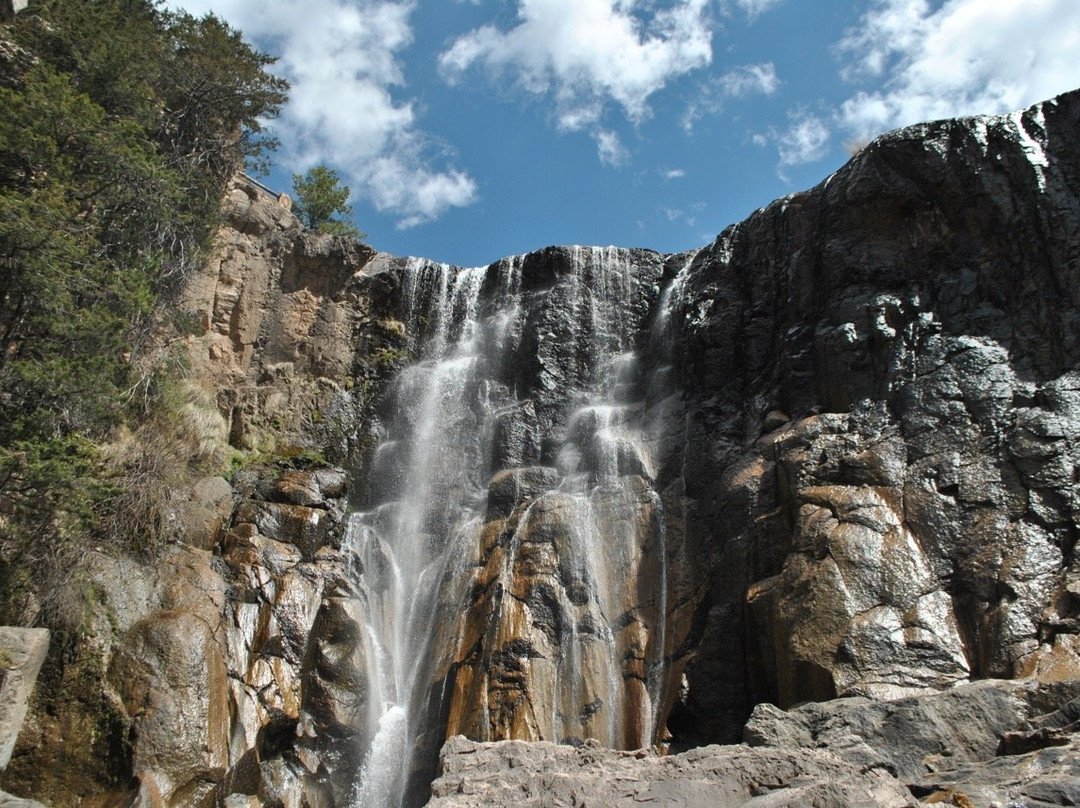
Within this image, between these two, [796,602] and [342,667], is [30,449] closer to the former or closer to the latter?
[342,667]

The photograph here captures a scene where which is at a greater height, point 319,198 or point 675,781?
point 319,198

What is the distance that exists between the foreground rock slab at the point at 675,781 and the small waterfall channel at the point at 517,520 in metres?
6.02

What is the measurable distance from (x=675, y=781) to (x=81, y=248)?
12.6 meters

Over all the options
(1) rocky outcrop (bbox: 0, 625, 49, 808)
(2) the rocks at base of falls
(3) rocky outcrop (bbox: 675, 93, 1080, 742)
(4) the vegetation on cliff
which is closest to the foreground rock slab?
(2) the rocks at base of falls

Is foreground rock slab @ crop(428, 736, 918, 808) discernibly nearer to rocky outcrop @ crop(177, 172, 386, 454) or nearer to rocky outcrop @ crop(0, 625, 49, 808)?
rocky outcrop @ crop(0, 625, 49, 808)

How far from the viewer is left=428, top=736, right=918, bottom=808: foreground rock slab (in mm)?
6414

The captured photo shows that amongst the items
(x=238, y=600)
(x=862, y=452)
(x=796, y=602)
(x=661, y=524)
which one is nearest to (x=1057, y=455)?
(x=862, y=452)

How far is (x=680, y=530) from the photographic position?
15.9 m

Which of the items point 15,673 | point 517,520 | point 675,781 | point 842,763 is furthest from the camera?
point 517,520

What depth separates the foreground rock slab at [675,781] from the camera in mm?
6414

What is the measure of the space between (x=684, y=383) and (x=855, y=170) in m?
5.63

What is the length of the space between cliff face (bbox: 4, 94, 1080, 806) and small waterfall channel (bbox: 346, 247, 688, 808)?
0.07m

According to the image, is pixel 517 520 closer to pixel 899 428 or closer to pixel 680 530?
pixel 680 530

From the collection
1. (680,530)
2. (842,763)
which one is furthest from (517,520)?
(842,763)
